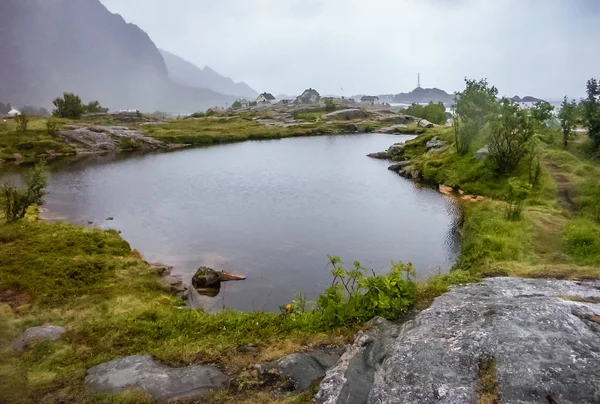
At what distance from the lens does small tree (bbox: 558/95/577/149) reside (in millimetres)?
47719

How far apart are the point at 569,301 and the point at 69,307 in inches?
757

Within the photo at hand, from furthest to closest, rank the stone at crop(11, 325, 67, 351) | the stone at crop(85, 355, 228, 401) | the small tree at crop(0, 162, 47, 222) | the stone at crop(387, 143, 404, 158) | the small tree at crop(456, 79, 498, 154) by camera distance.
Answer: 1. the stone at crop(387, 143, 404, 158)
2. the small tree at crop(456, 79, 498, 154)
3. the small tree at crop(0, 162, 47, 222)
4. the stone at crop(11, 325, 67, 351)
5. the stone at crop(85, 355, 228, 401)

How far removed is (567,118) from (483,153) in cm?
982

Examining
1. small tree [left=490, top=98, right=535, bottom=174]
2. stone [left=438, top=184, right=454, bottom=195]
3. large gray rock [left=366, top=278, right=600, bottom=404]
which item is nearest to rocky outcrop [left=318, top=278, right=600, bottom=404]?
large gray rock [left=366, top=278, right=600, bottom=404]

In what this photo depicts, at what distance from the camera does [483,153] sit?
163 feet

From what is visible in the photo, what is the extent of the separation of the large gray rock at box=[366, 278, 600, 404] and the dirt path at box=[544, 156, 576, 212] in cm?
2306

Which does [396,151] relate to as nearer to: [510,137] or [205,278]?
[510,137]

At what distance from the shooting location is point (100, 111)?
136875mm

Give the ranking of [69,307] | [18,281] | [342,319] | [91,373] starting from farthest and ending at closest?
[18,281] → [69,307] → [342,319] → [91,373]

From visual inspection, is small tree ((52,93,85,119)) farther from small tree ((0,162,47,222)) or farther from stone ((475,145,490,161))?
stone ((475,145,490,161))

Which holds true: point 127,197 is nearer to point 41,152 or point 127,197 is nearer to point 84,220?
point 84,220

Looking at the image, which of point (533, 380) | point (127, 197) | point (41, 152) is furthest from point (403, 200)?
point (41, 152)

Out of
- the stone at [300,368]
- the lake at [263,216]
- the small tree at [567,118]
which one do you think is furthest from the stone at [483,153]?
the stone at [300,368]

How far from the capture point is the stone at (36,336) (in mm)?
14633
